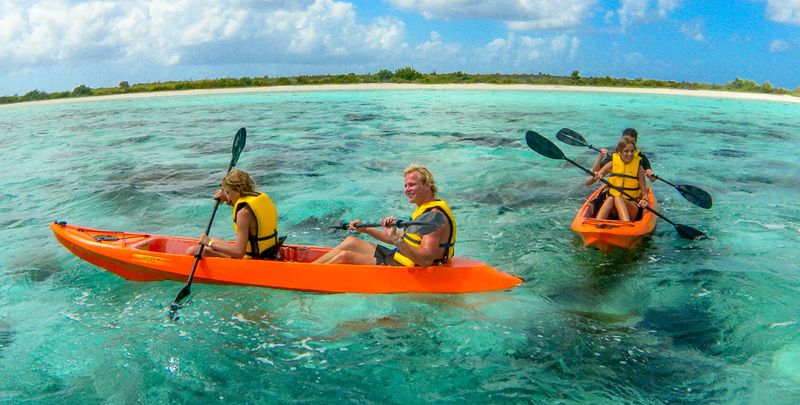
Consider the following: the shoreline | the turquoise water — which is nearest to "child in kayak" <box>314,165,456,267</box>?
the turquoise water

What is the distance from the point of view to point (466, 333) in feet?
16.7

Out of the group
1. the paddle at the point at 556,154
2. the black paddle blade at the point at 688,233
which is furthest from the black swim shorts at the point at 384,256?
the black paddle blade at the point at 688,233

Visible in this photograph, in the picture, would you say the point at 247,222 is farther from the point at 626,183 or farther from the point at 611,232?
the point at 626,183

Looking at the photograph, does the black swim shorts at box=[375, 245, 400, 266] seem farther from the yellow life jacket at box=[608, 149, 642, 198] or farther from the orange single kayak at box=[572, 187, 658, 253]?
the yellow life jacket at box=[608, 149, 642, 198]

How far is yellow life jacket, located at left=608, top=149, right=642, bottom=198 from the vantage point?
26.1ft

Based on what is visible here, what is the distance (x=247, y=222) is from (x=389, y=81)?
40894 millimetres

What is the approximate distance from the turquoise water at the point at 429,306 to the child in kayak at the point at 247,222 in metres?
0.43

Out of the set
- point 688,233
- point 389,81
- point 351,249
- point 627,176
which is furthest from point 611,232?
point 389,81

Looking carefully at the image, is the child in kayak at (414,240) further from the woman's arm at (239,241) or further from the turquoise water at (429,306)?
the woman's arm at (239,241)

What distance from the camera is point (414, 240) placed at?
17.5 ft

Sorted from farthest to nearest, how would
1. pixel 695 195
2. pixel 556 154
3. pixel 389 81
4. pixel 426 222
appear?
pixel 389 81 → pixel 695 195 → pixel 556 154 → pixel 426 222

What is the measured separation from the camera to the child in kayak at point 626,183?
7836mm

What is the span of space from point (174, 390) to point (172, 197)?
7.12m

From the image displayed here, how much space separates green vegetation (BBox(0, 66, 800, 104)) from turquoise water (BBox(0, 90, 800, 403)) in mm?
29289
